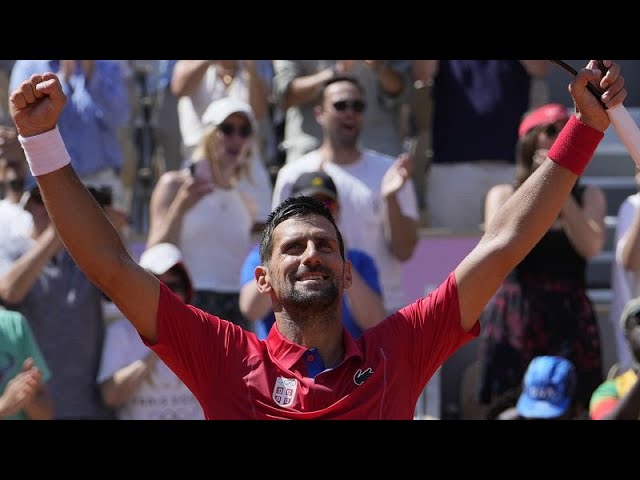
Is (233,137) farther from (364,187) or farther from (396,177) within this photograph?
(396,177)

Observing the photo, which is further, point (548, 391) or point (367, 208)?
point (367, 208)

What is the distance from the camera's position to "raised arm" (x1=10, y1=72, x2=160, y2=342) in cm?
382

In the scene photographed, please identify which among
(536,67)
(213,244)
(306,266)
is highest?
(536,67)

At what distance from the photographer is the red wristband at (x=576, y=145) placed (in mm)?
4020

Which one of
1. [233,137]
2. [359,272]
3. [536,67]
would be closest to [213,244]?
[233,137]

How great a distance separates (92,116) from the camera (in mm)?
8125

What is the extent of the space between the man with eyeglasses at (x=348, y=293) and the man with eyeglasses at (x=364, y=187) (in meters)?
0.86

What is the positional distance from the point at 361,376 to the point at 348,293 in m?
2.29

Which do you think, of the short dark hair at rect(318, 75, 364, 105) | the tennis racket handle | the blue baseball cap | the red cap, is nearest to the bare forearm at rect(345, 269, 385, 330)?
the blue baseball cap

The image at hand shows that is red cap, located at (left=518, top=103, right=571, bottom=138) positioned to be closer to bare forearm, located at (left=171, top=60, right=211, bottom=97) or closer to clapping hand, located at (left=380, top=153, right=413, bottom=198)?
clapping hand, located at (left=380, top=153, right=413, bottom=198)

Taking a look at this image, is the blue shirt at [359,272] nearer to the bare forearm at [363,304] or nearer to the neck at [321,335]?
the bare forearm at [363,304]
